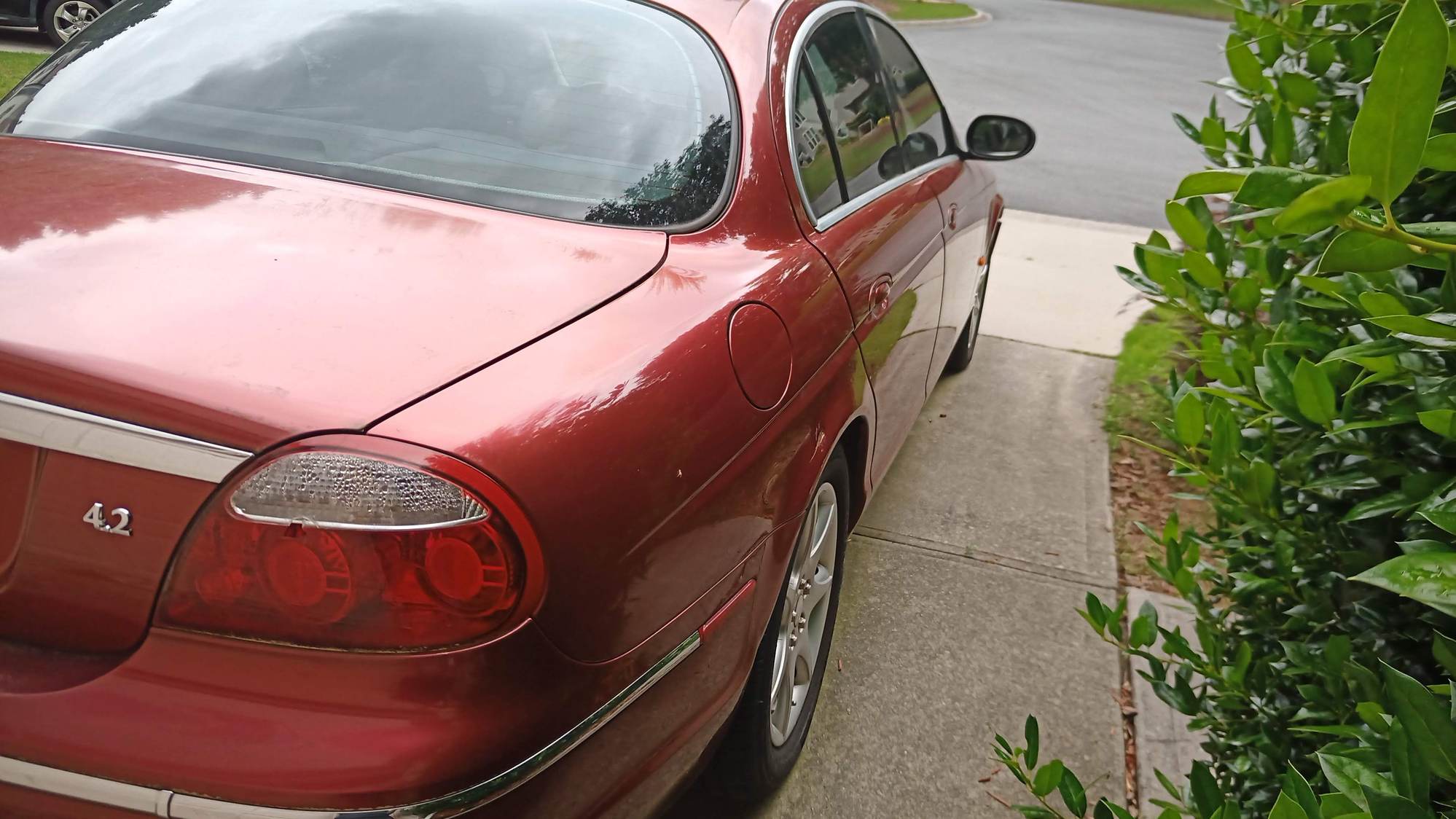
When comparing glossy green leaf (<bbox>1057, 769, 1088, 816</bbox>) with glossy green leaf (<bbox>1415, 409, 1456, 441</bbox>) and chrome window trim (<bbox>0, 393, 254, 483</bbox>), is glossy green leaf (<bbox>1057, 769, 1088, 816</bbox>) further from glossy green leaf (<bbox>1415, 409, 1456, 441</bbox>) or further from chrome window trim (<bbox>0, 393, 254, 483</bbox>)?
chrome window trim (<bbox>0, 393, 254, 483</bbox>)

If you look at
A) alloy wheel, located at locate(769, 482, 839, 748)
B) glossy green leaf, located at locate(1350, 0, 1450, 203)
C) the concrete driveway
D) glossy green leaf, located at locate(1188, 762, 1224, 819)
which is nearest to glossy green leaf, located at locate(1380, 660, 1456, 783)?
glossy green leaf, located at locate(1350, 0, 1450, 203)

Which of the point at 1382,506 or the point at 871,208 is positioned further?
the point at 871,208

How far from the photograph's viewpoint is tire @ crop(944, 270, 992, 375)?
5098 mm

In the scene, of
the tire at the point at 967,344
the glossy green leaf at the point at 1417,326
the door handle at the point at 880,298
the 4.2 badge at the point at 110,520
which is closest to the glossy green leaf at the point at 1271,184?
the glossy green leaf at the point at 1417,326

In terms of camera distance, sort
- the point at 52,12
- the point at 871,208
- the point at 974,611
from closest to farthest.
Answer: the point at 871,208
the point at 974,611
the point at 52,12

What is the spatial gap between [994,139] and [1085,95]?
35.7 feet

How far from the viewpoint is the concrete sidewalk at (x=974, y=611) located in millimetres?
2701

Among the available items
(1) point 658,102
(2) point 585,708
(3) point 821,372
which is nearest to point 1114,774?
(3) point 821,372

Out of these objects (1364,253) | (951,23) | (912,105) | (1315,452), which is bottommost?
(951,23)

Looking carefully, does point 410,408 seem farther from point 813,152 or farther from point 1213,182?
point 813,152

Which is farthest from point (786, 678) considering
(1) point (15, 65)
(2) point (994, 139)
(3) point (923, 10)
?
(3) point (923, 10)

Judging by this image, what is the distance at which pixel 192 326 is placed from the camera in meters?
1.48

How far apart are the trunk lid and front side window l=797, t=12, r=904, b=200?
3.92 feet

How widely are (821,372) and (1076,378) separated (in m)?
3.42
